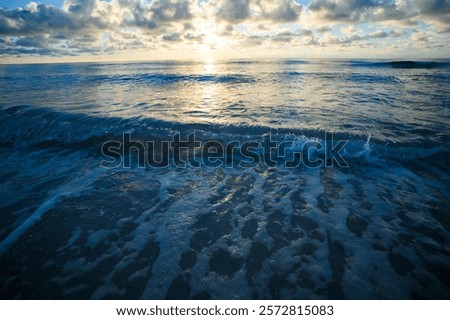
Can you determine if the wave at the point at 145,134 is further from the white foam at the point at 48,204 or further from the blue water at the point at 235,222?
the white foam at the point at 48,204

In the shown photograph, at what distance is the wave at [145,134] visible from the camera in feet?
20.9

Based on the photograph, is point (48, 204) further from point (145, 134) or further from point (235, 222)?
point (145, 134)

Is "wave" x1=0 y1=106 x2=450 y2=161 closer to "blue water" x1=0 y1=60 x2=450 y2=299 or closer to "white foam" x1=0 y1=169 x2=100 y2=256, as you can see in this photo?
"blue water" x1=0 y1=60 x2=450 y2=299

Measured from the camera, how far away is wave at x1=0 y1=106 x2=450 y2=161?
6367mm

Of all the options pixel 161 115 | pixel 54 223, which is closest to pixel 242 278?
pixel 54 223

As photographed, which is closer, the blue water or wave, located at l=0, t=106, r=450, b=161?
the blue water

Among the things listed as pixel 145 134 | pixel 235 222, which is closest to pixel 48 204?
pixel 235 222

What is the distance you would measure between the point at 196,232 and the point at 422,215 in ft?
12.0

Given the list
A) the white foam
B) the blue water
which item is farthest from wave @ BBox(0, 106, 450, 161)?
the white foam

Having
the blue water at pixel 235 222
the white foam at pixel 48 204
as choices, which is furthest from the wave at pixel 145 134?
the white foam at pixel 48 204

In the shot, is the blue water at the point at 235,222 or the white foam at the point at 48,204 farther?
the white foam at the point at 48,204

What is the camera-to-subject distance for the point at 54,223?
13.4ft

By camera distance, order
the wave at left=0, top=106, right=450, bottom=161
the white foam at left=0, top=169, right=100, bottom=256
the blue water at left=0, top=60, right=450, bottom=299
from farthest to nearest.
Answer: the wave at left=0, top=106, right=450, bottom=161
the white foam at left=0, top=169, right=100, bottom=256
the blue water at left=0, top=60, right=450, bottom=299
